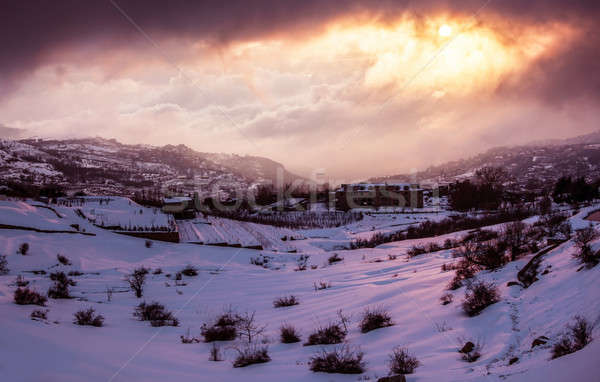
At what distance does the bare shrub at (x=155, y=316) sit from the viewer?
20.1ft

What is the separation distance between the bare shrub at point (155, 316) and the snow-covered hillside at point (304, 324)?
0.59ft

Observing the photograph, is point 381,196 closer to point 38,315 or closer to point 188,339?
point 188,339

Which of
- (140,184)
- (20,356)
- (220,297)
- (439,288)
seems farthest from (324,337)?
(140,184)

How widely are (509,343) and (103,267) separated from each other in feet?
38.2

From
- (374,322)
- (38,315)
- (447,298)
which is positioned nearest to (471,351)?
(374,322)

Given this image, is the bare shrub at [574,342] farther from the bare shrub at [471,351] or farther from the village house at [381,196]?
the village house at [381,196]

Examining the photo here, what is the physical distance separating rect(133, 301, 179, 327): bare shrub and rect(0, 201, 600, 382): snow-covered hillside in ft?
0.59

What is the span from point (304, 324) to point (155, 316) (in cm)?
283

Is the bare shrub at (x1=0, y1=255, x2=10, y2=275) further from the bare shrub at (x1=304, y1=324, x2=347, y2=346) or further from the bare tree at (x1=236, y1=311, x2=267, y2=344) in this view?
the bare shrub at (x1=304, y1=324, x2=347, y2=346)

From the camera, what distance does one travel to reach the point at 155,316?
6336 millimetres

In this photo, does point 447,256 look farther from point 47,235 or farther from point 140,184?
point 140,184

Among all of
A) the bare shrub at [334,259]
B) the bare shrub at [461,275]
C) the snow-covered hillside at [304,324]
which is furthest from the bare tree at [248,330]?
the bare shrub at [334,259]

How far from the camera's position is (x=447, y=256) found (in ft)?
35.5

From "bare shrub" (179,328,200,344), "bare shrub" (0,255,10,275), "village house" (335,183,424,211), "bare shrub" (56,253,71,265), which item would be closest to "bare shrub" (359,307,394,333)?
"bare shrub" (179,328,200,344)
